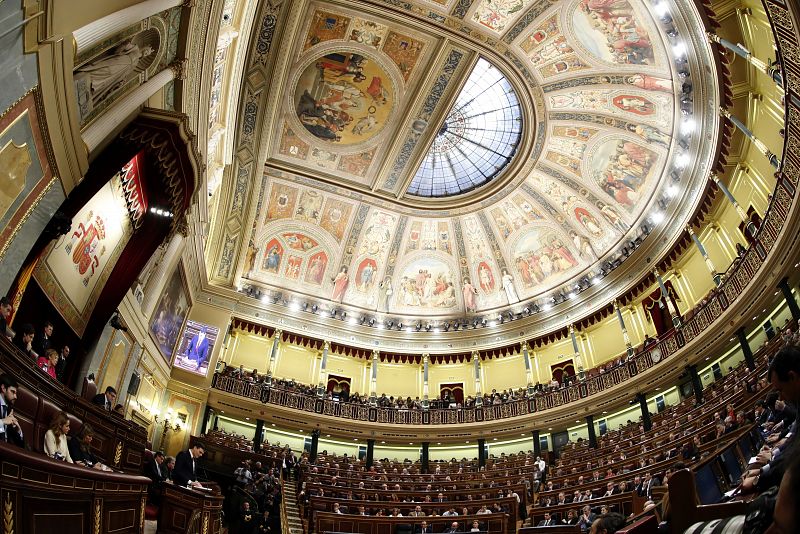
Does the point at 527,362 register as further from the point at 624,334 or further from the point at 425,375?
the point at 425,375

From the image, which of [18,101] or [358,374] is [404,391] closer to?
[358,374]

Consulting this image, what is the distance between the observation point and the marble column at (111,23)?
640cm

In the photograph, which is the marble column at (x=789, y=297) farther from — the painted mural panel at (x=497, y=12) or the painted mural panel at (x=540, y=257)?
the painted mural panel at (x=497, y=12)

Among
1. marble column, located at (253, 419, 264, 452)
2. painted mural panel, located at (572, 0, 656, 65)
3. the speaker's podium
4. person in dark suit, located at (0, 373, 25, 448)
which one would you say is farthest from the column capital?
marble column, located at (253, 419, 264, 452)

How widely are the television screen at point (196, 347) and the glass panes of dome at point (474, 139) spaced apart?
461 inches

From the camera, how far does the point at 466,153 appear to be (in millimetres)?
22391

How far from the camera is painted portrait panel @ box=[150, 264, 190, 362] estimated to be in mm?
14523

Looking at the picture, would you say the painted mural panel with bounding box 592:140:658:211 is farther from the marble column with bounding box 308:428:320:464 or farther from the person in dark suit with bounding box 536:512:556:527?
the marble column with bounding box 308:428:320:464

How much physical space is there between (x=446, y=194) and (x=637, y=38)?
10825 millimetres

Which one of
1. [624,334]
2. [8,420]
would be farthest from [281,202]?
[8,420]

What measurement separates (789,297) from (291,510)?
1333cm

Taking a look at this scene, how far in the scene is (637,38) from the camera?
15180 millimetres

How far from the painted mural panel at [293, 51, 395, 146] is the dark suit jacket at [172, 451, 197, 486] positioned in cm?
1466

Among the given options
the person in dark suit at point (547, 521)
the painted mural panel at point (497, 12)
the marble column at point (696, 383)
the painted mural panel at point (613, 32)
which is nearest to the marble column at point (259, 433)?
the person in dark suit at point (547, 521)
